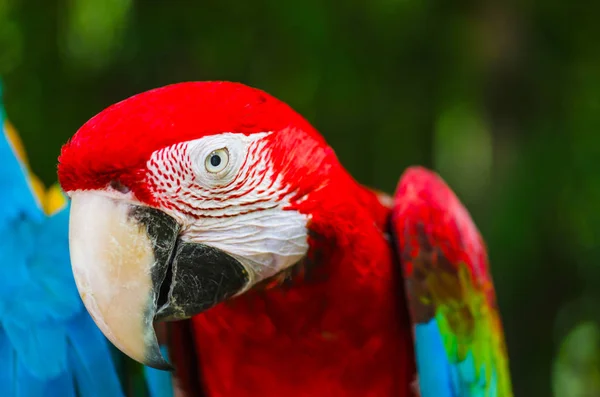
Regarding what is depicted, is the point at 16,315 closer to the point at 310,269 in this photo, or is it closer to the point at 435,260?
the point at 310,269

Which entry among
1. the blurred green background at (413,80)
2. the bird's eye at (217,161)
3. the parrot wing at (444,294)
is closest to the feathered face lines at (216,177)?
the bird's eye at (217,161)

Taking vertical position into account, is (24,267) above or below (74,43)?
below

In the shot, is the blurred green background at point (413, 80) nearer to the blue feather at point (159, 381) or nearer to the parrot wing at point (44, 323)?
the parrot wing at point (44, 323)

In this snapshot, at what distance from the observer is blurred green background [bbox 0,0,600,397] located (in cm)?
192

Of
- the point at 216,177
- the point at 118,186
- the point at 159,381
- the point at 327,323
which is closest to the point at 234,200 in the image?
→ the point at 216,177

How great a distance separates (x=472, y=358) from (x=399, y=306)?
0.20 metres

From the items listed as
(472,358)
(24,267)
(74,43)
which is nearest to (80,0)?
(74,43)

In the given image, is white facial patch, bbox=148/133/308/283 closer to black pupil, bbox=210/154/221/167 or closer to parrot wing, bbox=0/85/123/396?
black pupil, bbox=210/154/221/167

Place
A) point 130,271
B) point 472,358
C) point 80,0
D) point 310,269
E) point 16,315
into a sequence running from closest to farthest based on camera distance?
point 130,271, point 310,269, point 16,315, point 472,358, point 80,0

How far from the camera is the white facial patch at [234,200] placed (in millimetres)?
761

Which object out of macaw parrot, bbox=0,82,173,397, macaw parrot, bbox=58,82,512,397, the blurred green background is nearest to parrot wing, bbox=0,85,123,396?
macaw parrot, bbox=0,82,173,397

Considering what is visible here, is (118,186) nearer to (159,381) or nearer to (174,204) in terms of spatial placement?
(174,204)

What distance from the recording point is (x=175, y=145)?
0.75m

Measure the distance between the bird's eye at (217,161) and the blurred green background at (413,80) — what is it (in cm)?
122
